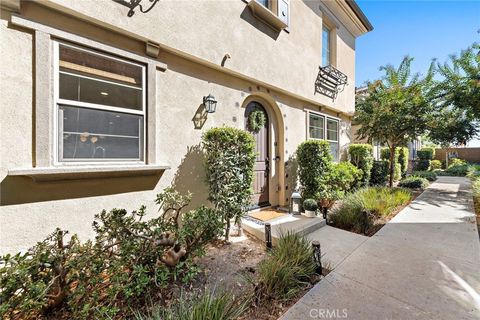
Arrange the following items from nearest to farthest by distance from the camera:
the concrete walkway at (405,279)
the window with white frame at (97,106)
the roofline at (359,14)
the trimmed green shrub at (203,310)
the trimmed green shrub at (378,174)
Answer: the trimmed green shrub at (203,310) → the concrete walkway at (405,279) → the window with white frame at (97,106) → the roofline at (359,14) → the trimmed green shrub at (378,174)

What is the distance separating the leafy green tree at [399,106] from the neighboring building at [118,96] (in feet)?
16.1

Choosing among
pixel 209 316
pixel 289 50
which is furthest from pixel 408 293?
pixel 289 50

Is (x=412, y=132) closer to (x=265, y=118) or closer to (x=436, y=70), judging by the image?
(x=436, y=70)

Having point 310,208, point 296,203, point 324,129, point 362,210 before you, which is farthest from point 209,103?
point 324,129

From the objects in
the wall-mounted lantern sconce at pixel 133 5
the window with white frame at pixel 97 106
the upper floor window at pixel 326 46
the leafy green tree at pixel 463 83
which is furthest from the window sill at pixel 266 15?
Result: the leafy green tree at pixel 463 83

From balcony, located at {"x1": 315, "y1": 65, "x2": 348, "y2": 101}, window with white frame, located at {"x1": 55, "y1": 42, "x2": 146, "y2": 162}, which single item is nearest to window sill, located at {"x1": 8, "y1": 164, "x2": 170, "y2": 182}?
window with white frame, located at {"x1": 55, "y1": 42, "x2": 146, "y2": 162}

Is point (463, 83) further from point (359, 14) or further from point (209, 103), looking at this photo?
point (209, 103)

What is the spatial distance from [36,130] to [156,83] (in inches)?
67.8

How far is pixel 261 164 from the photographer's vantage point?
5520 mm

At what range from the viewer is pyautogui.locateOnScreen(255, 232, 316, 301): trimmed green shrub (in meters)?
2.37

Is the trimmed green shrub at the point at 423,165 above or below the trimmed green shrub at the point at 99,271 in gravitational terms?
above

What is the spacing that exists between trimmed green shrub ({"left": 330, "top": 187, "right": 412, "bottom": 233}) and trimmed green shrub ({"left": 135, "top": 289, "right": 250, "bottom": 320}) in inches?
134

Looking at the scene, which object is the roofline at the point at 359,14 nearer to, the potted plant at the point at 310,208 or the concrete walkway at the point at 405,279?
the potted plant at the point at 310,208

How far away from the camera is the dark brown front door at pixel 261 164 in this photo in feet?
17.6
